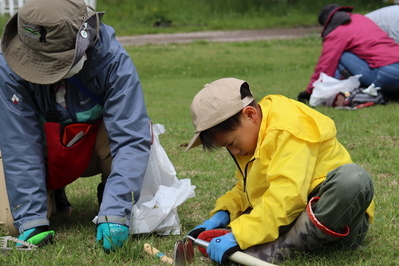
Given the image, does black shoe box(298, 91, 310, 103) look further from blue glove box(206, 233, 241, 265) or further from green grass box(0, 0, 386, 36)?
green grass box(0, 0, 386, 36)

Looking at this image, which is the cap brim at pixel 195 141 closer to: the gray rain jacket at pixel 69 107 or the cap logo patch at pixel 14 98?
the gray rain jacket at pixel 69 107

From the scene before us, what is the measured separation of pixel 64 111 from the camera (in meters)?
3.30

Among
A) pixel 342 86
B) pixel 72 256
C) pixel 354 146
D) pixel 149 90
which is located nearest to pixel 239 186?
pixel 72 256

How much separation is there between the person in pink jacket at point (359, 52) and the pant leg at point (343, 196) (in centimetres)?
448

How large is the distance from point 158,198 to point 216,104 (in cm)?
80

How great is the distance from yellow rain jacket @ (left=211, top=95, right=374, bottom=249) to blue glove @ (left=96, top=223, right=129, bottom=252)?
56 cm

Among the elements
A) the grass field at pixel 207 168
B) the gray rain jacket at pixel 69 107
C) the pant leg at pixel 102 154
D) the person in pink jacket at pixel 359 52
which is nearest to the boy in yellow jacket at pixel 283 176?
the grass field at pixel 207 168

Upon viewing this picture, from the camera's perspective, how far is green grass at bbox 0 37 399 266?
285cm

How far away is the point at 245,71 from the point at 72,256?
27.6ft

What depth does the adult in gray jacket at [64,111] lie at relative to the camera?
9.70 feet

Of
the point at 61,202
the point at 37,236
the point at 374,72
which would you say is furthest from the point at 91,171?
the point at 374,72

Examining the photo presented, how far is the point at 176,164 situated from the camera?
4.84 meters

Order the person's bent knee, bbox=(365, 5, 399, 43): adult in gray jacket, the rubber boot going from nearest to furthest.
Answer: the person's bent knee
the rubber boot
bbox=(365, 5, 399, 43): adult in gray jacket

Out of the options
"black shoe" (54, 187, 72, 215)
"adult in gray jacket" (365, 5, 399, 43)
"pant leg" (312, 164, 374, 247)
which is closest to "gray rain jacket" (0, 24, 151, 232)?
"black shoe" (54, 187, 72, 215)
